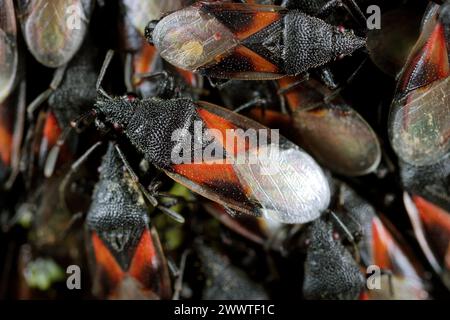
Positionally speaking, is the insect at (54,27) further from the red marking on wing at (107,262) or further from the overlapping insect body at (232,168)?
the red marking on wing at (107,262)

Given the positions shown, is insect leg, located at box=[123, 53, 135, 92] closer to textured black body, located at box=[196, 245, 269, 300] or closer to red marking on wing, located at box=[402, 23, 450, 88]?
textured black body, located at box=[196, 245, 269, 300]

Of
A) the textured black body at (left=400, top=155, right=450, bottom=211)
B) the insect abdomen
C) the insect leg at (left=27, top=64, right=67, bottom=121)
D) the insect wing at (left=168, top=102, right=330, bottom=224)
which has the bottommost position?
the textured black body at (left=400, top=155, right=450, bottom=211)

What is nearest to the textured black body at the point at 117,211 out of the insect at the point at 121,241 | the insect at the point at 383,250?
the insect at the point at 121,241

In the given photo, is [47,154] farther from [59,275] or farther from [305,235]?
[305,235]

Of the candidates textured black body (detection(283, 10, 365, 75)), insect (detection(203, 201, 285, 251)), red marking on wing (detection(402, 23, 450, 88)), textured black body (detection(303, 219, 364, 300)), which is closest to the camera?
red marking on wing (detection(402, 23, 450, 88))

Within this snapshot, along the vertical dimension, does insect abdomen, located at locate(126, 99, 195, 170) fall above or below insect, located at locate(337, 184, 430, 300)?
above

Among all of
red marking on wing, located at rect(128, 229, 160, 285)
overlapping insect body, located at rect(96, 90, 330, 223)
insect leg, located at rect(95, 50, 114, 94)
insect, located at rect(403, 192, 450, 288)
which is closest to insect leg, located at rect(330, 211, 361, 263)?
overlapping insect body, located at rect(96, 90, 330, 223)

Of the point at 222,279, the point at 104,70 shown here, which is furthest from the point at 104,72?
the point at 222,279
